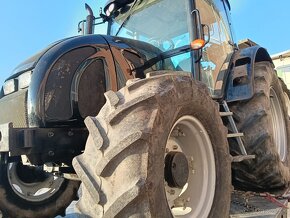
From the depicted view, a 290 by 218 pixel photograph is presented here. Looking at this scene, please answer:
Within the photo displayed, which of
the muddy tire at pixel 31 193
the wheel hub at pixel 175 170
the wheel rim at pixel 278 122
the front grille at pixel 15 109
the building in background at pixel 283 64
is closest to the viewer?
the wheel hub at pixel 175 170

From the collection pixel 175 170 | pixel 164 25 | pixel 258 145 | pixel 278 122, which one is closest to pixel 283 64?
pixel 278 122

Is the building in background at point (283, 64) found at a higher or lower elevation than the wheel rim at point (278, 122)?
higher

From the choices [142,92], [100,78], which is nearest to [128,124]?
[142,92]

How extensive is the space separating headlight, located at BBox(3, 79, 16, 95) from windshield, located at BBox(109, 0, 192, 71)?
1369 mm

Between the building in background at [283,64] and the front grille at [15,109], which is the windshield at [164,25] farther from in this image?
the building in background at [283,64]

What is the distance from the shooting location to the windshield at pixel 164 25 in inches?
130

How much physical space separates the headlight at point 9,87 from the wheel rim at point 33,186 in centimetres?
79

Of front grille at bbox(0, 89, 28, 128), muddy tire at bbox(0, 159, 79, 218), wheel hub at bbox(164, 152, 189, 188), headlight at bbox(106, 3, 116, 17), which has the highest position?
headlight at bbox(106, 3, 116, 17)

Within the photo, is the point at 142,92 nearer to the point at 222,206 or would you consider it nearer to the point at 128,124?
the point at 128,124

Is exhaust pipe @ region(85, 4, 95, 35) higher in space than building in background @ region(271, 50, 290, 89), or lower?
lower

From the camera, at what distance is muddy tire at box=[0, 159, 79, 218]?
304 cm

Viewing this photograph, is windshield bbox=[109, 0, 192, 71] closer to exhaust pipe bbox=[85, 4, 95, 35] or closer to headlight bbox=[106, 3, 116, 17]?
headlight bbox=[106, 3, 116, 17]

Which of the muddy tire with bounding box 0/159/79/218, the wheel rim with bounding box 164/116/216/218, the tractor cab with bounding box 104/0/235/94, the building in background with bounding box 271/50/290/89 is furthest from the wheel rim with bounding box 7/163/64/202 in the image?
the building in background with bounding box 271/50/290/89

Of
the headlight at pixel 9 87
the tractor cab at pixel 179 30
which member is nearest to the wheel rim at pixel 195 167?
the tractor cab at pixel 179 30
